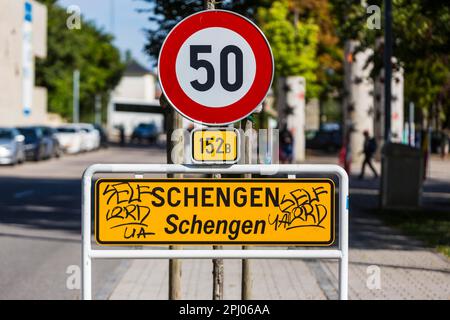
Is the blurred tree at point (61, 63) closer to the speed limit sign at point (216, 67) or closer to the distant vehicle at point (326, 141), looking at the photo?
the distant vehicle at point (326, 141)

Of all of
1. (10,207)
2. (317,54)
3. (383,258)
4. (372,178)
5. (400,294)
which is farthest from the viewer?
(317,54)

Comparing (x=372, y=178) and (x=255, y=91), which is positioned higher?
(x=255, y=91)

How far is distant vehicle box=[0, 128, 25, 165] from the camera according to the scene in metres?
42.2

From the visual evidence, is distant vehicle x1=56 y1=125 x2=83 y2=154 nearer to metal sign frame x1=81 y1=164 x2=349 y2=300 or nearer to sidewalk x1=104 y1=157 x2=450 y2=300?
sidewalk x1=104 y1=157 x2=450 y2=300

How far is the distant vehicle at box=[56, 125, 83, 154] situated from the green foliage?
39.8 ft

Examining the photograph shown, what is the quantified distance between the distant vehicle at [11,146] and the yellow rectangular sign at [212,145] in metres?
36.8

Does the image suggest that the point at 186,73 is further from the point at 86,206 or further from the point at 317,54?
the point at 317,54

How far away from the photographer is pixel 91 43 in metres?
114

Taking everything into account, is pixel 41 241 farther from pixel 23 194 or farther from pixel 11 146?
pixel 11 146

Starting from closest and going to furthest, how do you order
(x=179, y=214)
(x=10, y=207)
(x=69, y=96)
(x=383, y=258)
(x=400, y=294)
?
(x=179, y=214)
(x=400, y=294)
(x=383, y=258)
(x=10, y=207)
(x=69, y=96)

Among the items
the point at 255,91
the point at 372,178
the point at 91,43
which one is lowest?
the point at 372,178

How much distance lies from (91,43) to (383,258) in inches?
4007

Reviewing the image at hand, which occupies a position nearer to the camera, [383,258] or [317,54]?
[383,258]
